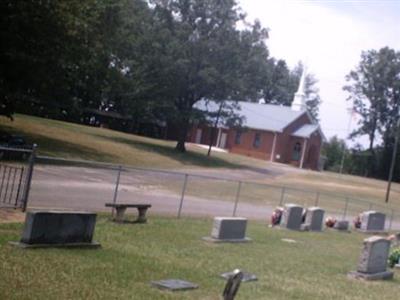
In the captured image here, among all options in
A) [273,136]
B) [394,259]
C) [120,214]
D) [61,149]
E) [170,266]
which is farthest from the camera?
[273,136]

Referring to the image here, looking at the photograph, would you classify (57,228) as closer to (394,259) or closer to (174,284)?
(174,284)

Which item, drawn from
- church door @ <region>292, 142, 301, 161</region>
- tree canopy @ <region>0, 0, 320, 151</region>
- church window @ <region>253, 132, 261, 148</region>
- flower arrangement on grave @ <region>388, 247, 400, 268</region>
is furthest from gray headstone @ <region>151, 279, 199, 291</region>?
church door @ <region>292, 142, 301, 161</region>

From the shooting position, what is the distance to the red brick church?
71.8m

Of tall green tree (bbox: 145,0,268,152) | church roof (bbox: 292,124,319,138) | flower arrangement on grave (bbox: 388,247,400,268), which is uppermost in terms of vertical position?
tall green tree (bbox: 145,0,268,152)

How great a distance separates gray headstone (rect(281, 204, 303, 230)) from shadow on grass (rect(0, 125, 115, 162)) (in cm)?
1399

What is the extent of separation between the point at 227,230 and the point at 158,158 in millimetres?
29937

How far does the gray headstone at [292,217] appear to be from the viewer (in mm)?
22000

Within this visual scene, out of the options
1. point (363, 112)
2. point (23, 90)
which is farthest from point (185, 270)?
point (363, 112)

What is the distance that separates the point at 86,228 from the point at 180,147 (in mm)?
43324

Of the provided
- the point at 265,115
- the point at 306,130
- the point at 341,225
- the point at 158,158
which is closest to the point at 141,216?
the point at 341,225

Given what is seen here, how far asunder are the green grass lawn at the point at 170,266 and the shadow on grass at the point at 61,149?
15.6 meters

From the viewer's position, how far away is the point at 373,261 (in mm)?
14555

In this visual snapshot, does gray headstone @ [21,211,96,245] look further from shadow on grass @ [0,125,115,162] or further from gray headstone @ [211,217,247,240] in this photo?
shadow on grass @ [0,125,115,162]

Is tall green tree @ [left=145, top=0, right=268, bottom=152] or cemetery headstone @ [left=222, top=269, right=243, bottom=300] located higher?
tall green tree @ [left=145, top=0, right=268, bottom=152]
